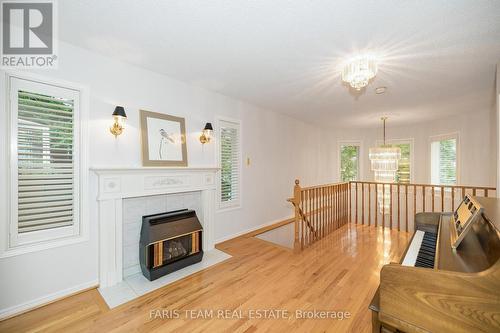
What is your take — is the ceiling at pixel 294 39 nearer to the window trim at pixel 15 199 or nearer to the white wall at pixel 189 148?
the white wall at pixel 189 148

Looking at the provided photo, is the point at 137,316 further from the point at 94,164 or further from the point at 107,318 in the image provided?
the point at 94,164

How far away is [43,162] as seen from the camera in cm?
200

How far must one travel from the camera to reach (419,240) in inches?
70.5

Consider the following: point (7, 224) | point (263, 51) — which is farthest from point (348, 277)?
point (7, 224)

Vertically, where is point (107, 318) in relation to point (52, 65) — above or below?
below

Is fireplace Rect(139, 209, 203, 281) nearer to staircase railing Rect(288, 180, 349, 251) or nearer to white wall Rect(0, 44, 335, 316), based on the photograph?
white wall Rect(0, 44, 335, 316)

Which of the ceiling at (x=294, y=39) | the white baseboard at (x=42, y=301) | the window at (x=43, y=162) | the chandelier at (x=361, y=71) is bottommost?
the white baseboard at (x=42, y=301)

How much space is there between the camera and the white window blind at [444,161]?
515cm

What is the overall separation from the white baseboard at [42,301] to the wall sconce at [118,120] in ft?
5.58

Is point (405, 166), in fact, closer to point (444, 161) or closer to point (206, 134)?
point (444, 161)

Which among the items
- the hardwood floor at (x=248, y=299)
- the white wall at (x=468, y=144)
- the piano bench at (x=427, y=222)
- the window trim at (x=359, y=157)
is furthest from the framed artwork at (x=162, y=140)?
the white wall at (x=468, y=144)

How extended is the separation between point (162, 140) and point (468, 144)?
6673mm

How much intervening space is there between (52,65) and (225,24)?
1806mm

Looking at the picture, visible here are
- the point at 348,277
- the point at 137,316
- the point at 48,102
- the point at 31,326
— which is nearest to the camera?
the point at 31,326
